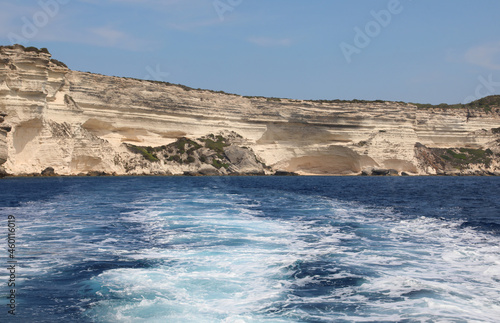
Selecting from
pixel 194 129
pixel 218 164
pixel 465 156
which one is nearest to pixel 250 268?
pixel 218 164

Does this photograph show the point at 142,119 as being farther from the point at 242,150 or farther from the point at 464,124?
the point at 464,124

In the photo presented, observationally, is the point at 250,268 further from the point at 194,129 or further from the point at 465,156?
the point at 465,156

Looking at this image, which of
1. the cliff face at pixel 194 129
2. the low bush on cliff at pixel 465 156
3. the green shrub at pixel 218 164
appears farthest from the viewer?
the low bush on cliff at pixel 465 156

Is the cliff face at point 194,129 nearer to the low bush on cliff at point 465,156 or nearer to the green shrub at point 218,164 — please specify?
the green shrub at point 218,164

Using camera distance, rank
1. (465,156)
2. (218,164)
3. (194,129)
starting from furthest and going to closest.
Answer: (465,156) < (194,129) < (218,164)

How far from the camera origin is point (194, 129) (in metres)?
68.1

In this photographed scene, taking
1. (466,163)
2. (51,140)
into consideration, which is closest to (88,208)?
(51,140)

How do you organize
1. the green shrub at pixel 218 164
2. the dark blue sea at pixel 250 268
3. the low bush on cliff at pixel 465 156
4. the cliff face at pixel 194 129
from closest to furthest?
the dark blue sea at pixel 250 268, the cliff face at pixel 194 129, the green shrub at pixel 218 164, the low bush on cliff at pixel 465 156

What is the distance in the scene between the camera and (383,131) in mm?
73312

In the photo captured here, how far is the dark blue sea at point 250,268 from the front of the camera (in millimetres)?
7262

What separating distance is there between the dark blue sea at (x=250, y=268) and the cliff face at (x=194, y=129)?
34.2 meters

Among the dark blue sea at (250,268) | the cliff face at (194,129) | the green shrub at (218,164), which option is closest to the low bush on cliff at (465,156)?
the cliff face at (194,129)

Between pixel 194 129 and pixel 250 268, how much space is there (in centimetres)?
5921

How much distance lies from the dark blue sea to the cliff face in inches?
1348
